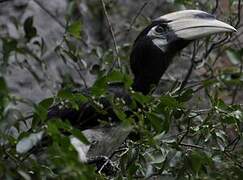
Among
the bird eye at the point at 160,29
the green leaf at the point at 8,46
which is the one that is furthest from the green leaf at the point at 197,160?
the bird eye at the point at 160,29

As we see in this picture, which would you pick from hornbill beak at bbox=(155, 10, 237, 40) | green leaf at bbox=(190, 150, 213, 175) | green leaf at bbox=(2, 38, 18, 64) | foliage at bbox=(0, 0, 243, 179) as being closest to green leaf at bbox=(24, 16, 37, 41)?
foliage at bbox=(0, 0, 243, 179)

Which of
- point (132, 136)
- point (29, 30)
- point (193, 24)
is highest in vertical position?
point (29, 30)

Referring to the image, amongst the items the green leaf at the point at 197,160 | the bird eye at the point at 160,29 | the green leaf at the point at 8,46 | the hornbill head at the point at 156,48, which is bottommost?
the hornbill head at the point at 156,48

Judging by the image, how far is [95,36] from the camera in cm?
394

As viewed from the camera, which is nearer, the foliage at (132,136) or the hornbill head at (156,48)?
the foliage at (132,136)

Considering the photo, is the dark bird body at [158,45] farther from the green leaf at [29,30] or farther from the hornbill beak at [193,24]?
the green leaf at [29,30]

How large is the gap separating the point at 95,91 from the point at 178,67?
223 cm

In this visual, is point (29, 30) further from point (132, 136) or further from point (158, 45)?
point (158, 45)

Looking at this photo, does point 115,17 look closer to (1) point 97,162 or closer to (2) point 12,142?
(1) point 97,162

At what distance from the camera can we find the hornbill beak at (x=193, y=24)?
238cm

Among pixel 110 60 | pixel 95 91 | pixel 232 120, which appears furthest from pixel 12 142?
pixel 110 60

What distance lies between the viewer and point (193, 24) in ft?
8.13

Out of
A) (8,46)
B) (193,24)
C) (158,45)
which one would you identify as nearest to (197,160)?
(8,46)

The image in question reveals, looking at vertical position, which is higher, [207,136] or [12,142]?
[12,142]
